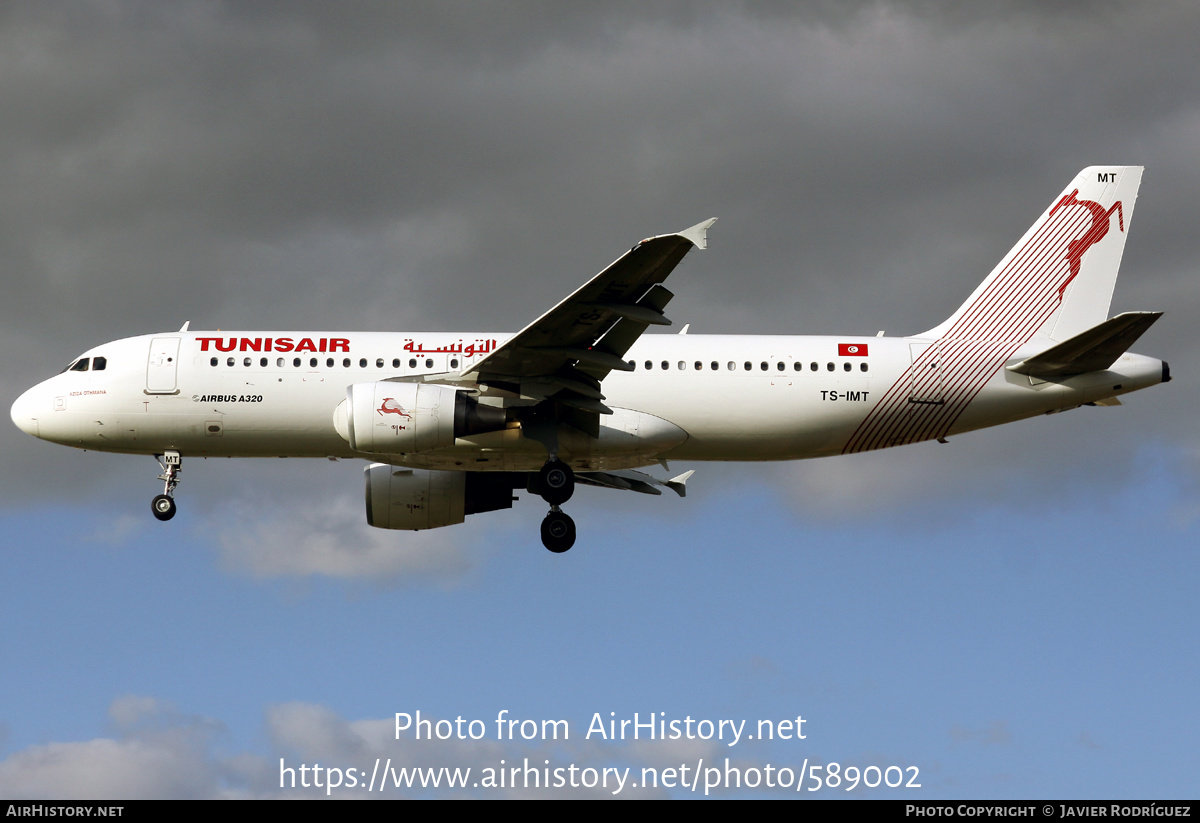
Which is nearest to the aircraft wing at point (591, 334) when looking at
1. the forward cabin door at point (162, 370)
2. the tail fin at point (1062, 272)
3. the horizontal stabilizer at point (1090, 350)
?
the forward cabin door at point (162, 370)

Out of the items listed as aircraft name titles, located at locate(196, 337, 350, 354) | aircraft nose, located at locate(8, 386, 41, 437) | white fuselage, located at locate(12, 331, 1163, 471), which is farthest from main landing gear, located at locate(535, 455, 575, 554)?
aircraft nose, located at locate(8, 386, 41, 437)

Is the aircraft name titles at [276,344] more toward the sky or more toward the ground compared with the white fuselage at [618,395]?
more toward the sky

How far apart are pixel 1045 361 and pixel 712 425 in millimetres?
8360

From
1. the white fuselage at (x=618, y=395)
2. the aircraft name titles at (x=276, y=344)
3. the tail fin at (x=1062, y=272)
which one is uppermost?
the tail fin at (x=1062, y=272)

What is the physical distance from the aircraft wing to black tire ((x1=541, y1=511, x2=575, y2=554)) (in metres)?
2.59

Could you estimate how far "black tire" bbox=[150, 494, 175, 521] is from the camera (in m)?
36.4

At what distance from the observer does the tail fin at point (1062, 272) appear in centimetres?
3806

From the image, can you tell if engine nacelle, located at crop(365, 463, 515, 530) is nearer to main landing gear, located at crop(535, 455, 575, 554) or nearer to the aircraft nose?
main landing gear, located at crop(535, 455, 575, 554)

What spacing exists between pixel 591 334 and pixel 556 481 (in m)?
4.30

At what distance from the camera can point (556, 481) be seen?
3472 cm

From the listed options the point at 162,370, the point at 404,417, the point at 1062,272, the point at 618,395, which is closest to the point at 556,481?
the point at 618,395

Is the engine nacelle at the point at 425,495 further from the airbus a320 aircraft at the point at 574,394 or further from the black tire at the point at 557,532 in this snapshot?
the black tire at the point at 557,532

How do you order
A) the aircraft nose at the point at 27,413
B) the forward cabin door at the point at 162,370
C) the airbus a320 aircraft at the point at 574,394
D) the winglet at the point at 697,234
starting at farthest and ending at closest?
the aircraft nose at the point at 27,413
the forward cabin door at the point at 162,370
the airbus a320 aircraft at the point at 574,394
the winglet at the point at 697,234

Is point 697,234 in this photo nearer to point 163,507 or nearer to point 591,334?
point 591,334
